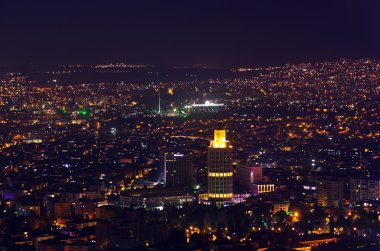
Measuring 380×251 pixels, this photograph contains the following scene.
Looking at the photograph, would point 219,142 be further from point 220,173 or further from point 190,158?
point 190,158

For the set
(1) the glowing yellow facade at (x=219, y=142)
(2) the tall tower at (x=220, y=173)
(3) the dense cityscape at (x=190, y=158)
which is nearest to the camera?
(3) the dense cityscape at (x=190, y=158)

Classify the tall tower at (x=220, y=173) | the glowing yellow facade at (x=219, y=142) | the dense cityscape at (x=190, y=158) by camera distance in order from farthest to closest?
1. the glowing yellow facade at (x=219, y=142)
2. the tall tower at (x=220, y=173)
3. the dense cityscape at (x=190, y=158)

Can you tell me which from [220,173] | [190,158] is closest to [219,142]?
[220,173]

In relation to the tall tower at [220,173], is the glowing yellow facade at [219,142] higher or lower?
higher

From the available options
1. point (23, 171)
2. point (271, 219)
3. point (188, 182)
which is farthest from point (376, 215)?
point (23, 171)

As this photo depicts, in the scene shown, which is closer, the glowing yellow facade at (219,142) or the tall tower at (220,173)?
the tall tower at (220,173)

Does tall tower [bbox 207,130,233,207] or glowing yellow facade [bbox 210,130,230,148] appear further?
glowing yellow facade [bbox 210,130,230,148]

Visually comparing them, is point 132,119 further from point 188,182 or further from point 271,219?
point 271,219
